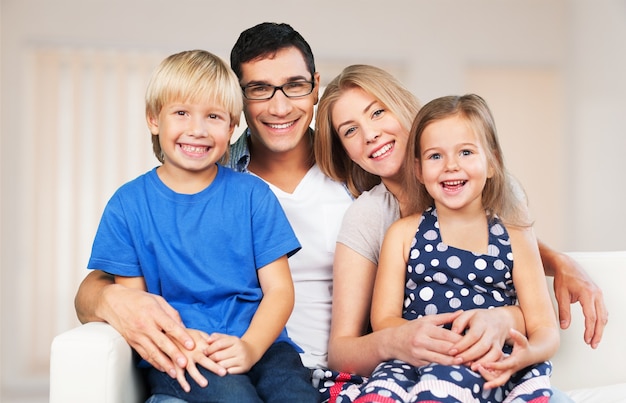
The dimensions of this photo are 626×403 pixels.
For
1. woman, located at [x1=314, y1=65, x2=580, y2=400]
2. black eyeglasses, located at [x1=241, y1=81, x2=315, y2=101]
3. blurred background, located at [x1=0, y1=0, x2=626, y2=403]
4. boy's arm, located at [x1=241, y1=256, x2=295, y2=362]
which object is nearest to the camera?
boy's arm, located at [x1=241, y1=256, x2=295, y2=362]

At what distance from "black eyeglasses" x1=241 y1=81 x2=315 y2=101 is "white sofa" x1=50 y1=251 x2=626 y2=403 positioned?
34.2 inches

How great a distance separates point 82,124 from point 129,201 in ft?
15.7

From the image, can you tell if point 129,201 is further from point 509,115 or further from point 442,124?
point 509,115

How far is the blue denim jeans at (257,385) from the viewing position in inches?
64.2

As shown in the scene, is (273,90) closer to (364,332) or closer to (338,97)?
(338,97)

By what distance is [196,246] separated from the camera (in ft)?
6.02

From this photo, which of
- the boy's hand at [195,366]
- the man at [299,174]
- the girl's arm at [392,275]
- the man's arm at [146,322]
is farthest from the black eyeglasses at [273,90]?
the boy's hand at [195,366]

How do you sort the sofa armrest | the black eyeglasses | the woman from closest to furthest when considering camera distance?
the sofa armrest, the woman, the black eyeglasses

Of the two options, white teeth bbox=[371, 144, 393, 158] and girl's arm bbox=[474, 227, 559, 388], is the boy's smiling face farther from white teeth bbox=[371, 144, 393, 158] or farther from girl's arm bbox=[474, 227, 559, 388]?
girl's arm bbox=[474, 227, 559, 388]

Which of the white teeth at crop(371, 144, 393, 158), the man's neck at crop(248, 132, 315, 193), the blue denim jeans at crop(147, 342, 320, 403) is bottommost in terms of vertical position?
the blue denim jeans at crop(147, 342, 320, 403)

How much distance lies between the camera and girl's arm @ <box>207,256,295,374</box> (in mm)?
1654

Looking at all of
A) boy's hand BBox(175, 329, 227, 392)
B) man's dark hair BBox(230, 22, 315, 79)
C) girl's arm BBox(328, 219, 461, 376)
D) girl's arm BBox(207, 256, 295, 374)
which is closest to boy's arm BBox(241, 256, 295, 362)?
girl's arm BBox(207, 256, 295, 374)

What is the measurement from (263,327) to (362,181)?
2.54 ft

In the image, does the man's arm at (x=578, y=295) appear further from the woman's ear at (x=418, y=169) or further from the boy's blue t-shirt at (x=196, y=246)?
the boy's blue t-shirt at (x=196, y=246)
